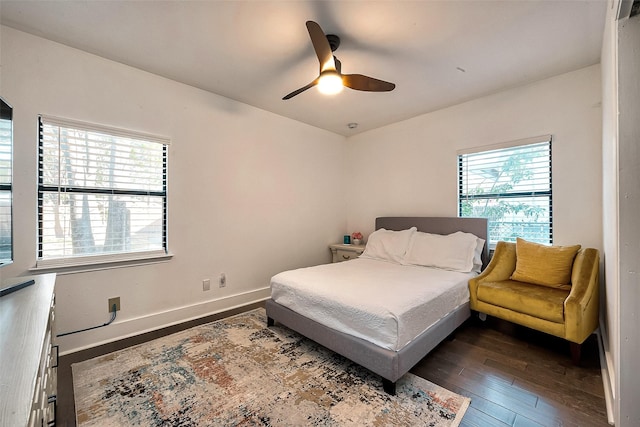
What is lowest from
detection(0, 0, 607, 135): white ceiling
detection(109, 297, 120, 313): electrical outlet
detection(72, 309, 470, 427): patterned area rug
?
detection(72, 309, 470, 427): patterned area rug

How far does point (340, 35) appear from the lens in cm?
211

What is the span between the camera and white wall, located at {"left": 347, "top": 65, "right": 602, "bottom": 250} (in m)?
2.59

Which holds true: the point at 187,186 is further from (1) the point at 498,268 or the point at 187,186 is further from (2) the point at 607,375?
(2) the point at 607,375

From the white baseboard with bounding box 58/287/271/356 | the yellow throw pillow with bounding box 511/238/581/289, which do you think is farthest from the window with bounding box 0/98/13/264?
the yellow throw pillow with bounding box 511/238/581/289

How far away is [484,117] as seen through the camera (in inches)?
127

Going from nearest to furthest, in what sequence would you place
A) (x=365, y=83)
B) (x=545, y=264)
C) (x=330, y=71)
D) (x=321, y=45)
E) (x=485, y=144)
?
1. (x=321, y=45)
2. (x=330, y=71)
3. (x=365, y=83)
4. (x=545, y=264)
5. (x=485, y=144)

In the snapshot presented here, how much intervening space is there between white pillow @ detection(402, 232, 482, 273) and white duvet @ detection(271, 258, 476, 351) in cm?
12

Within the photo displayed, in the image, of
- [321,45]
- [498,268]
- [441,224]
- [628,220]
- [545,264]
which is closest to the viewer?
[628,220]

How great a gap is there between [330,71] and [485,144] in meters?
Result: 2.27

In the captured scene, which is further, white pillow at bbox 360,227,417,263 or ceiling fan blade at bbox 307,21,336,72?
white pillow at bbox 360,227,417,263

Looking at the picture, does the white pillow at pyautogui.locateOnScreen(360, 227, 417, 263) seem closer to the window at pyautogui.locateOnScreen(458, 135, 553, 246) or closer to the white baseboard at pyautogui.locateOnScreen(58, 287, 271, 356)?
the window at pyautogui.locateOnScreen(458, 135, 553, 246)

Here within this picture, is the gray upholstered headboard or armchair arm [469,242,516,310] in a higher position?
the gray upholstered headboard

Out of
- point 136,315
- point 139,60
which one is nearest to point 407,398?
point 136,315

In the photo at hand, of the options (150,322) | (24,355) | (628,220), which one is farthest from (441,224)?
(24,355)
